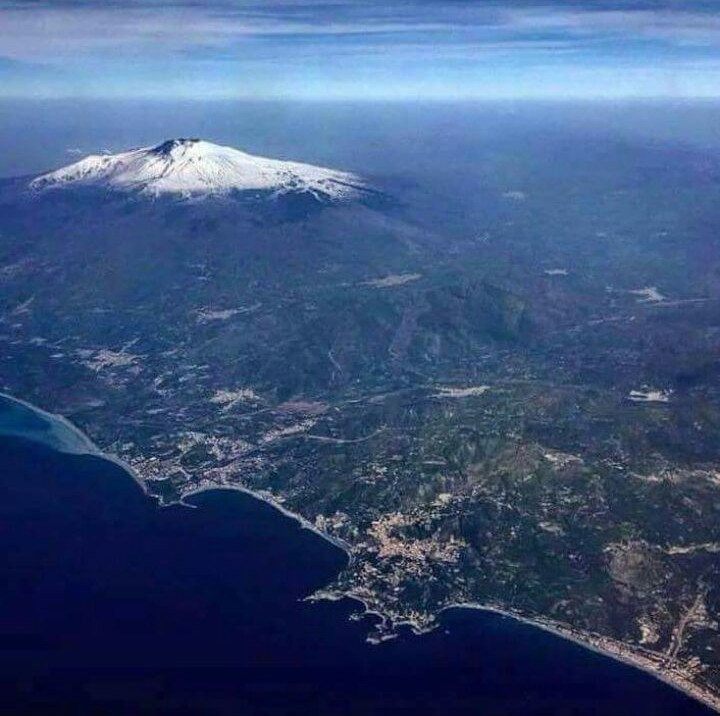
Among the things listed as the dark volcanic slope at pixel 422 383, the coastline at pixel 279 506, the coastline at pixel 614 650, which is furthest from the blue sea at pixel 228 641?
the dark volcanic slope at pixel 422 383

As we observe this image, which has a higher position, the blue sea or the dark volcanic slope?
the dark volcanic slope

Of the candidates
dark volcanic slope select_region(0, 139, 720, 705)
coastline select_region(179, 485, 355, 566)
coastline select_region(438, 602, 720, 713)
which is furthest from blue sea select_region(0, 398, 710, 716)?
dark volcanic slope select_region(0, 139, 720, 705)

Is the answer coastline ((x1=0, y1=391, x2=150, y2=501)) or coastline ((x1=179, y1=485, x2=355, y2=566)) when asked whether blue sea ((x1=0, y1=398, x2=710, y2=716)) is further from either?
coastline ((x1=0, y1=391, x2=150, y2=501))

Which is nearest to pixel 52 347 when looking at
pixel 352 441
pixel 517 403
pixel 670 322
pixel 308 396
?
pixel 308 396

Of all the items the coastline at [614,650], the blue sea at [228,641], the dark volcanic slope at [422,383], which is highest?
the dark volcanic slope at [422,383]

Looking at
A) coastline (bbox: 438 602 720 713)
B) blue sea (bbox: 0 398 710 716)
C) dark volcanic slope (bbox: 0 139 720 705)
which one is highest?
dark volcanic slope (bbox: 0 139 720 705)

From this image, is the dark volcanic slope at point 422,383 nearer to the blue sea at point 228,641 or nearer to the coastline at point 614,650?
the coastline at point 614,650
